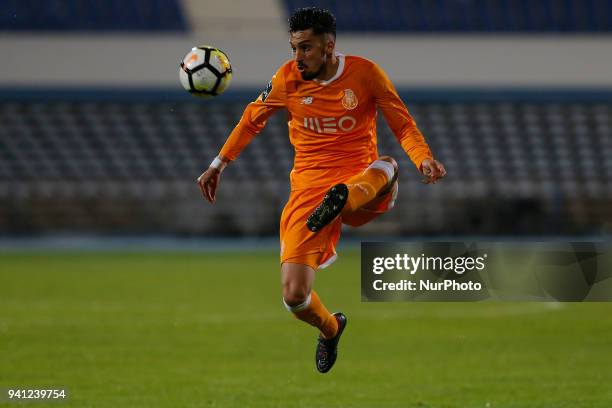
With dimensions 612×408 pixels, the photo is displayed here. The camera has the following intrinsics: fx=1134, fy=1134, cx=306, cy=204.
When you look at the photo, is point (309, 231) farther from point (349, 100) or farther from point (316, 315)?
point (349, 100)

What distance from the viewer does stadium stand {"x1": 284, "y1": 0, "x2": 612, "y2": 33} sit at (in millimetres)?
24344

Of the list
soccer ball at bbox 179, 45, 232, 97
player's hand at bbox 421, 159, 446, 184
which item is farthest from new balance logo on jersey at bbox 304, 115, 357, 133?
player's hand at bbox 421, 159, 446, 184

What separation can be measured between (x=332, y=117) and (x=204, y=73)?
0.83 meters

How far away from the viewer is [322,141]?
22.6 feet

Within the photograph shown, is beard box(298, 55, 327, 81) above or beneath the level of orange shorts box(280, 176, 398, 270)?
above

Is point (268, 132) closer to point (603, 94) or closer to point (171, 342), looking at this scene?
point (603, 94)

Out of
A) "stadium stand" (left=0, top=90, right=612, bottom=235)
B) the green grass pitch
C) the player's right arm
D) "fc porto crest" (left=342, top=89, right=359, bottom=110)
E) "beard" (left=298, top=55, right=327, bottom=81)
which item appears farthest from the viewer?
"stadium stand" (left=0, top=90, right=612, bottom=235)

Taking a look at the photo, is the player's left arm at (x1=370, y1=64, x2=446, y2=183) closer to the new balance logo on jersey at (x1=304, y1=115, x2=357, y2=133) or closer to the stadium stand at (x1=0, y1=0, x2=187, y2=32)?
the new balance logo on jersey at (x1=304, y1=115, x2=357, y2=133)

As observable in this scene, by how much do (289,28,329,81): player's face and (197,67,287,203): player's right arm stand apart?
0.96 feet

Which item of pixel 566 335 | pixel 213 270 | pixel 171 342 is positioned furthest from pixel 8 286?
pixel 566 335

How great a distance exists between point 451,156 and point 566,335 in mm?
12461

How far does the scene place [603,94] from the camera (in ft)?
80.0

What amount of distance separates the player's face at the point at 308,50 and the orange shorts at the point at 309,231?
0.71 m

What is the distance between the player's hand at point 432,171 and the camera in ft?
20.0
